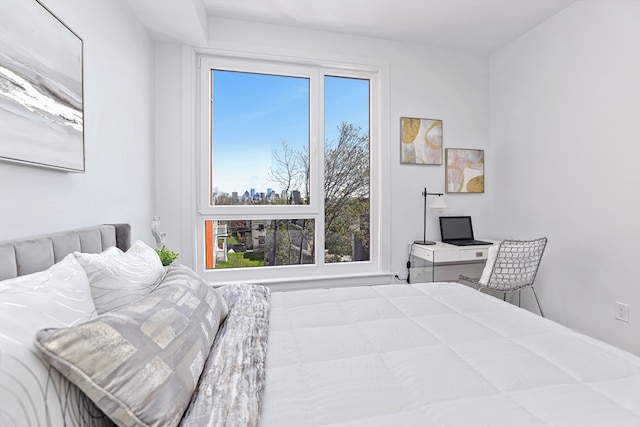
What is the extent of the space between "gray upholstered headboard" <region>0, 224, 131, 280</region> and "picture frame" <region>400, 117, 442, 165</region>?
2608 millimetres

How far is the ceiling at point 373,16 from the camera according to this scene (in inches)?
91.6

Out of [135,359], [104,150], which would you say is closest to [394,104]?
[104,150]

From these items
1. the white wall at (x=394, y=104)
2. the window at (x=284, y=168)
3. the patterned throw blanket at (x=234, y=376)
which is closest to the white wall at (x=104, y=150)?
the white wall at (x=394, y=104)

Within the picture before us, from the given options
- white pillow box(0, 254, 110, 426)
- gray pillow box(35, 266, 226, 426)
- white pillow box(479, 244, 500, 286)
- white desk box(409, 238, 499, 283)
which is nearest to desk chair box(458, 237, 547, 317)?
white pillow box(479, 244, 500, 286)

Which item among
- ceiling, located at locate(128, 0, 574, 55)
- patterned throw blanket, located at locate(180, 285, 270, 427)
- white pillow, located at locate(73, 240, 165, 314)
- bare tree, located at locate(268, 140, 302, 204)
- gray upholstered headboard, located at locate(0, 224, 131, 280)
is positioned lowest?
patterned throw blanket, located at locate(180, 285, 270, 427)

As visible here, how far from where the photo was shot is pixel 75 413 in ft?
2.02

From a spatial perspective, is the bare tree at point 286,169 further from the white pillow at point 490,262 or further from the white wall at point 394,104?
the white pillow at point 490,262

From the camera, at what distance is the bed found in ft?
2.09

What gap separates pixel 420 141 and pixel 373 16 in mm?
1229

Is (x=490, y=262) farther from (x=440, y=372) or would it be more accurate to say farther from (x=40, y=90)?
(x=40, y=90)

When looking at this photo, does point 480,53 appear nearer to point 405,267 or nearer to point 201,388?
point 405,267

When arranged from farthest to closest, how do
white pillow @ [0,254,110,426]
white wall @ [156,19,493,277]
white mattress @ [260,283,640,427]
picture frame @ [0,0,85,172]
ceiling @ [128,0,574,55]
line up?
white wall @ [156,19,493,277], ceiling @ [128,0,574,55], picture frame @ [0,0,85,172], white mattress @ [260,283,640,427], white pillow @ [0,254,110,426]

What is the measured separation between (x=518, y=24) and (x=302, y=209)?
2597 mm

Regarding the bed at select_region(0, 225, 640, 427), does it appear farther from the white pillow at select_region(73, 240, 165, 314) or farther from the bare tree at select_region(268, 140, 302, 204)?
the bare tree at select_region(268, 140, 302, 204)
